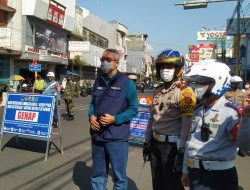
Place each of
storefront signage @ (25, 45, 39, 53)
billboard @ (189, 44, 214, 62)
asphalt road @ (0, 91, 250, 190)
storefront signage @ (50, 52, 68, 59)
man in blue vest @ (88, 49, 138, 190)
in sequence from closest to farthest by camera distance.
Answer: man in blue vest @ (88, 49, 138, 190) < asphalt road @ (0, 91, 250, 190) < storefront signage @ (25, 45, 39, 53) < storefront signage @ (50, 52, 68, 59) < billboard @ (189, 44, 214, 62)

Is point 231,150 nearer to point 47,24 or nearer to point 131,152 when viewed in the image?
point 131,152

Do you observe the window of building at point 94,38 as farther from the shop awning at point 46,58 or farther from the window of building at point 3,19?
the window of building at point 3,19

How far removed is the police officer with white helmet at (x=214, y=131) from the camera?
2924 millimetres

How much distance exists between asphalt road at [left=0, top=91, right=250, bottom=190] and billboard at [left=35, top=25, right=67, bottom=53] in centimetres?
2216

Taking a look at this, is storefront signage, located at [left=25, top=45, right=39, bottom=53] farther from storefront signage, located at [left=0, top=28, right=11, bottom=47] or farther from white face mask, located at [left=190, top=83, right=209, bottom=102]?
white face mask, located at [left=190, top=83, right=209, bottom=102]

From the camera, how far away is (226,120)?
2922mm

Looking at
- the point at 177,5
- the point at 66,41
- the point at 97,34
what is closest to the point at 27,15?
the point at 66,41

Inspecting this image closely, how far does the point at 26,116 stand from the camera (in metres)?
7.46

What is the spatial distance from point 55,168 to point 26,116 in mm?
1356

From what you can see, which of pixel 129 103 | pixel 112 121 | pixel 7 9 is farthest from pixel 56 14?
pixel 112 121

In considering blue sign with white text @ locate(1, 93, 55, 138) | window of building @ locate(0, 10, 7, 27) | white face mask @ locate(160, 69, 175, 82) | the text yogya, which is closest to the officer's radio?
white face mask @ locate(160, 69, 175, 82)

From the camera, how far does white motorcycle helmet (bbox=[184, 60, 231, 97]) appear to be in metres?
2.91

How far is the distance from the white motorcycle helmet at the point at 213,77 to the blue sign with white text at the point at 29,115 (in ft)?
15.3


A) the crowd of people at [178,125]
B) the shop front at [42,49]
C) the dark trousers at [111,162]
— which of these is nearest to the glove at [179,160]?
the crowd of people at [178,125]
